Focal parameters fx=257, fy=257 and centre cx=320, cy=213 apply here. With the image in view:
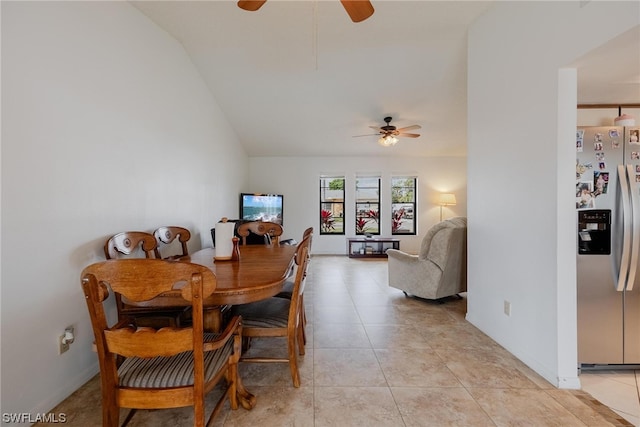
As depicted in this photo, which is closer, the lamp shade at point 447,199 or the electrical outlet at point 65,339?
the electrical outlet at point 65,339

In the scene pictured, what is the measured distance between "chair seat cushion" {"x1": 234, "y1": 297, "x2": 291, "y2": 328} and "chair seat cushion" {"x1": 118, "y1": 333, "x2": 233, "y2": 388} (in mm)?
368

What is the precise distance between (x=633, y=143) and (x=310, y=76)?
3273 millimetres

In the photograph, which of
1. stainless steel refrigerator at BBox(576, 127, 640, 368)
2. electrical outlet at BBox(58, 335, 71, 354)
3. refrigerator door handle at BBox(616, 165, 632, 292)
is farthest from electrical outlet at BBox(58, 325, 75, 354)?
refrigerator door handle at BBox(616, 165, 632, 292)

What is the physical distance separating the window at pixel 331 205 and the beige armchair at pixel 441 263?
3437 mm

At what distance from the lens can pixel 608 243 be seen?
1.79 m

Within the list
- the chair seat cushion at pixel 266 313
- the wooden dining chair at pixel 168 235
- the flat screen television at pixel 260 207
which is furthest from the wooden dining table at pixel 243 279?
the flat screen television at pixel 260 207

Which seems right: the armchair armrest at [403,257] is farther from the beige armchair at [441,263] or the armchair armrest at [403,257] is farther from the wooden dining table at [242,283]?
the wooden dining table at [242,283]

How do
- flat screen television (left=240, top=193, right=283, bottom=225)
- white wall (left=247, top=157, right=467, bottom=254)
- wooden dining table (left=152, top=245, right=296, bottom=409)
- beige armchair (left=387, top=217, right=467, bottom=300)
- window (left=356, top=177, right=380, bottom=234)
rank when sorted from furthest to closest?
window (left=356, top=177, right=380, bottom=234) → white wall (left=247, top=157, right=467, bottom=254) → flat screen television (left=240, top=193, right=283, bottom=225) → beige armchair (left=387, top=217, right=467, bottom=300) → wooden dining table (left=152, top=245, right=296, bottom=409)

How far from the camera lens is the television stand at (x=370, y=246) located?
6.12m

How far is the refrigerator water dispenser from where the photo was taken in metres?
1.79

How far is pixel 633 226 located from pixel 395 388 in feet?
6.42

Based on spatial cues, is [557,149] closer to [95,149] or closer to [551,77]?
[551,77]

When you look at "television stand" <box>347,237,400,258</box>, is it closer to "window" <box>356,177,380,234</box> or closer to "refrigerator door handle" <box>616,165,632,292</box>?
"window" <box>356,177,380,234</box>

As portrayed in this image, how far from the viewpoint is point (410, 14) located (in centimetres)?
248
